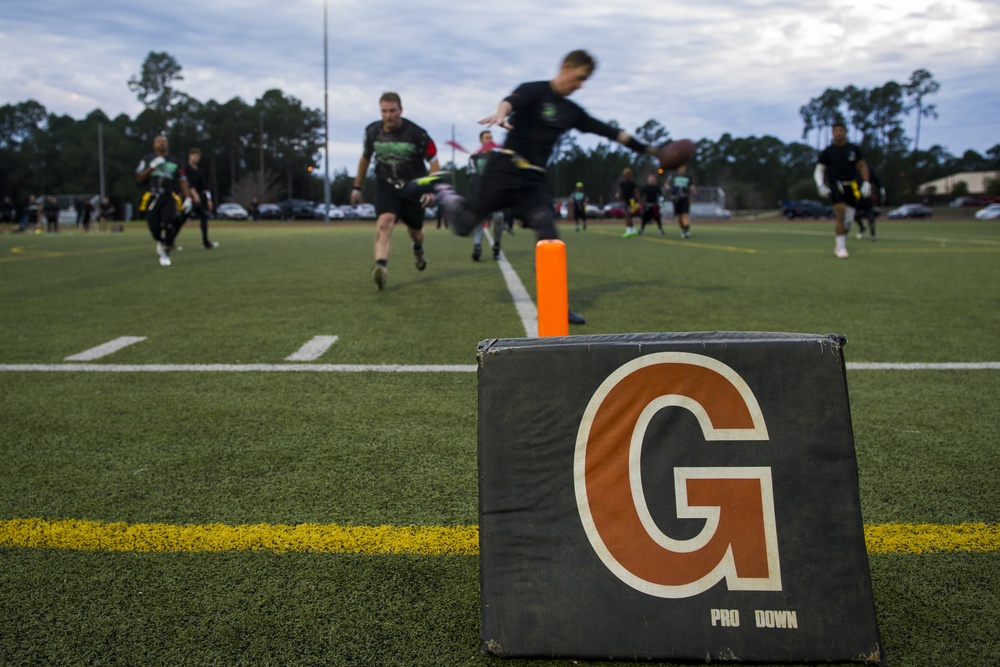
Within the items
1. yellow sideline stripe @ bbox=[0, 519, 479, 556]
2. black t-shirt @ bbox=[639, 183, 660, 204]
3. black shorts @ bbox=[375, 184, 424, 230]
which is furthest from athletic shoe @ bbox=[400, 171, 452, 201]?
black t-shirt @ bbox=[639, 183, 660, 204]

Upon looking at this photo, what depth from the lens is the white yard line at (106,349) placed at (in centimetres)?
566

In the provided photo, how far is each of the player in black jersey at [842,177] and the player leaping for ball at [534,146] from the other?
28.8 feet

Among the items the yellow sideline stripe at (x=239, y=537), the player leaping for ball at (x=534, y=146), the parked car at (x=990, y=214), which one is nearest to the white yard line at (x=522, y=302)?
the player leaping for ball at (x=534, y=146)

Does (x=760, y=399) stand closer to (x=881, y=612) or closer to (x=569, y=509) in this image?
(x=569, y=509)

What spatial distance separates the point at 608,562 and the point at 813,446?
21.3 inches

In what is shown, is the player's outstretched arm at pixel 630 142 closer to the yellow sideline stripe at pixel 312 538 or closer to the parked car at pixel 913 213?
the yellow sideline stripe at pixel 312 538

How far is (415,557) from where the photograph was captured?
245cm

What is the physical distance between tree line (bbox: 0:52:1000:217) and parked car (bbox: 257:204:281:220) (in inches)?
1263

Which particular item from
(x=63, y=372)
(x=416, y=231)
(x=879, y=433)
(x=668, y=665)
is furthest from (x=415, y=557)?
(x=416, y=231)

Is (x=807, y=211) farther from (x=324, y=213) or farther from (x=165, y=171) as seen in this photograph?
(x=165, y=171)

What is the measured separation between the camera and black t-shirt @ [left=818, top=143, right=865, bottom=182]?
47.7 ft

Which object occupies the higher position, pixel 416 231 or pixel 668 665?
pixel 416 231

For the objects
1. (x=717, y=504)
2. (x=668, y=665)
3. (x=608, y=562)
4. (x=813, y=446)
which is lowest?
(x=668, y=665)

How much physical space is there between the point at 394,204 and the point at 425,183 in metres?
0.95
